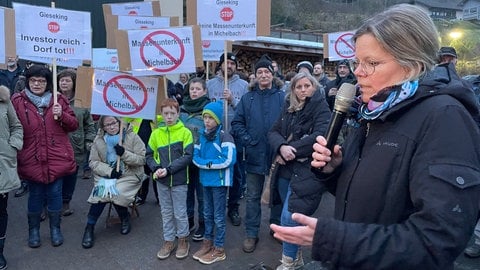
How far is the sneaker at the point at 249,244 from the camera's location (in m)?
4.34

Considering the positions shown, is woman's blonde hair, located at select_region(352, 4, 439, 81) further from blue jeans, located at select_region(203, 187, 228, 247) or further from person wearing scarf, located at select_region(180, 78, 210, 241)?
person wearing scarf, located at select_region(180, 78, 210, 241)

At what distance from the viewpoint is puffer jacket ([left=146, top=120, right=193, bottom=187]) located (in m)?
4.18

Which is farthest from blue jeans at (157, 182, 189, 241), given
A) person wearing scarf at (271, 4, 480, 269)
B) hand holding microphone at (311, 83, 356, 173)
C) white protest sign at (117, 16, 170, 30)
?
white protest sign at (117, 16, 170, 30)

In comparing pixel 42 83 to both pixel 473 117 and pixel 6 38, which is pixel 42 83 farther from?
pixel 473 117

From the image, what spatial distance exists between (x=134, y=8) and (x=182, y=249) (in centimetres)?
474

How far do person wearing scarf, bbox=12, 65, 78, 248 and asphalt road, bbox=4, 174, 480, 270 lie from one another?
207 millimetres

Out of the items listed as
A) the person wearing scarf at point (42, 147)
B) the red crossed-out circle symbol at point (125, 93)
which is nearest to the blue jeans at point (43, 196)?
the person wearing scarf at point (42, 147)

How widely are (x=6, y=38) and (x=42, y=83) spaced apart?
66cm

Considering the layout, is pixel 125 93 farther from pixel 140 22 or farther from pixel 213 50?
pixel 213 50

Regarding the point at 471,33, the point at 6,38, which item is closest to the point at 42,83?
the point at 6,38

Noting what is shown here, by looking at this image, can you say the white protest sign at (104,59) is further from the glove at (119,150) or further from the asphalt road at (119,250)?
the glove at (119,150)

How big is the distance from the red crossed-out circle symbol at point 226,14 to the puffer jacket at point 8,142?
256cm

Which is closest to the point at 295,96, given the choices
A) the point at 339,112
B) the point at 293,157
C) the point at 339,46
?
the point at 293,157

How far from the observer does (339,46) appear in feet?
24.7
